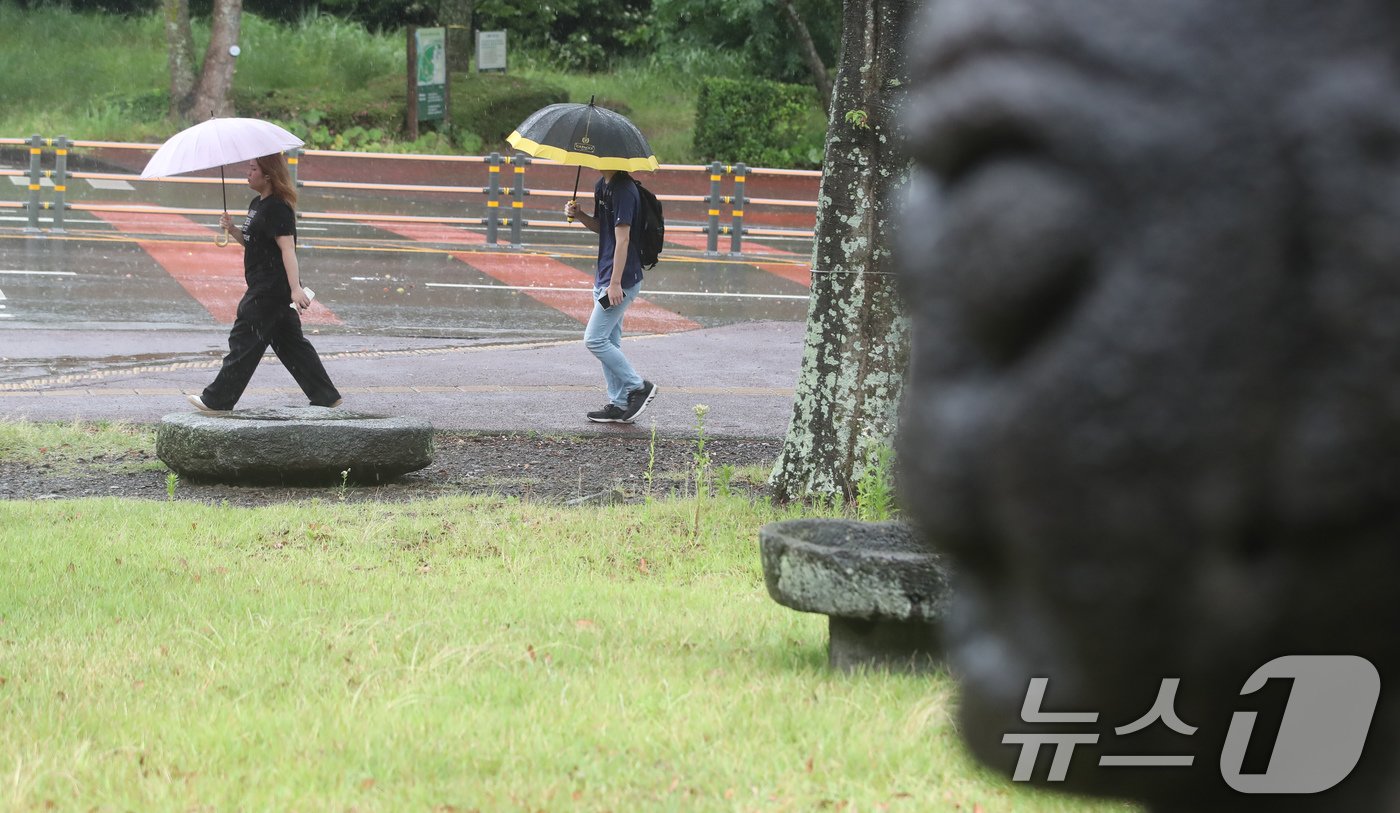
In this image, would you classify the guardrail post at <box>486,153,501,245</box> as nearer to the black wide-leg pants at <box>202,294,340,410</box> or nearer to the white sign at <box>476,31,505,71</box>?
the white sign at <box>476,31,505,71</box>

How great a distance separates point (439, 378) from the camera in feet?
36.6

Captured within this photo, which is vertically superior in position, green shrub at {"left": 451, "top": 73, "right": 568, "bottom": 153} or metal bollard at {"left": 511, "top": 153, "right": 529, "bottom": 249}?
green shrub at {"left": 451, "top": 73, "right": 568, "bottom": 153}

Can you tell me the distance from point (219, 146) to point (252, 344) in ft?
3.63

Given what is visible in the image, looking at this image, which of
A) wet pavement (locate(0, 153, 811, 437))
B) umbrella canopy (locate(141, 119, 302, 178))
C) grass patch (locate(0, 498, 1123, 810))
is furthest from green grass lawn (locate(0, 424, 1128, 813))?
wet pavement (locate(0, 153, 811, 437))

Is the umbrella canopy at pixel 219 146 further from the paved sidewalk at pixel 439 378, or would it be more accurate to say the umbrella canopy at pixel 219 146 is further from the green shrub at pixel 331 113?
the green shrub at pixel 331 113

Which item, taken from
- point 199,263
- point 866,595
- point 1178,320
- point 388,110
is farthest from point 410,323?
point 388,110

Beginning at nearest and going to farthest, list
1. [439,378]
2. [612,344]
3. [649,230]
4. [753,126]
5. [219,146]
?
[219,146], [649,230], [612,344], [439,378], [753,126]

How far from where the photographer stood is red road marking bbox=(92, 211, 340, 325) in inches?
572

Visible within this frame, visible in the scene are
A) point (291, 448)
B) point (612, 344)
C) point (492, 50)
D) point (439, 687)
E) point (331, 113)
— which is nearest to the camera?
point (439, 687)

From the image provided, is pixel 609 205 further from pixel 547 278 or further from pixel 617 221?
pixel 547 278

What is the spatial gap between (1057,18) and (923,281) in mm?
204

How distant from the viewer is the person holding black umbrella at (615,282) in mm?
8992

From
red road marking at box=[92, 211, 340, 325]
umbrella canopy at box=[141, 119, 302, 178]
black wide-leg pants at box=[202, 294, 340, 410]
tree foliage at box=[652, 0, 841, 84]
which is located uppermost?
tree foliage at box=[652, 0, 841, 84]

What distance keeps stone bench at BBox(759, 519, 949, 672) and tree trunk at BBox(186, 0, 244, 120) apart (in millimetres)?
26631
